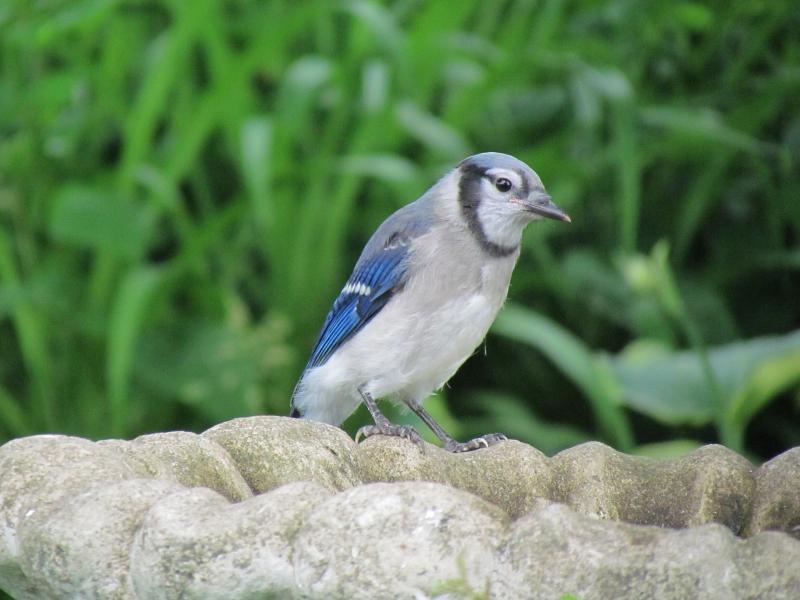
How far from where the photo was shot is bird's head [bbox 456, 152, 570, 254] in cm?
296

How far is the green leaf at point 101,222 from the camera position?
12.6 feet

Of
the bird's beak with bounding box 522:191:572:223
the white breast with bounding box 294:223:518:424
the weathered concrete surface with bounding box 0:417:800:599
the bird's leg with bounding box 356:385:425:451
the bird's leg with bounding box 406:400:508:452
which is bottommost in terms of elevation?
the bird's leg with bounding box 406:400:508:452

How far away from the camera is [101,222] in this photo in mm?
3885

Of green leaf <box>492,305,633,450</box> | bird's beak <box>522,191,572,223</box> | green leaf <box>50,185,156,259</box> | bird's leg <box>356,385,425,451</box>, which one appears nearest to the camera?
bird's leg <box>356,385,425,451</box>

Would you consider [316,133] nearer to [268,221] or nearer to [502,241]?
[268,221]

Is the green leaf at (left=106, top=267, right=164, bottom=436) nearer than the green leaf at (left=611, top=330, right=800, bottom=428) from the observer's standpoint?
No

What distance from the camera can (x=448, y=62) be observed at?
4.52m

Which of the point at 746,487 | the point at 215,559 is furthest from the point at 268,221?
the point at 215,559

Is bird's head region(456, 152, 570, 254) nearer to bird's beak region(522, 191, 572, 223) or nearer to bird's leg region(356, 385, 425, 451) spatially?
bird's beak region(522, 191, 572, 223)

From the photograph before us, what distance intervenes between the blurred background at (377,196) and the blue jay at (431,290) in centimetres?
68

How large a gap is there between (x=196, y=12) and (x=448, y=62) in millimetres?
877

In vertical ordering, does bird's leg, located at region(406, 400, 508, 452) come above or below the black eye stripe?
below

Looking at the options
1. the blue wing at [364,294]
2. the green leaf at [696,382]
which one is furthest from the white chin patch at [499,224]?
the green leaf at [696,382]

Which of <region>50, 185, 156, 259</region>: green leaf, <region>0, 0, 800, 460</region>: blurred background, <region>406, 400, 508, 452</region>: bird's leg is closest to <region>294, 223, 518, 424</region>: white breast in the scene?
<region>406, 400, 508, 452</region>: bird's leg
